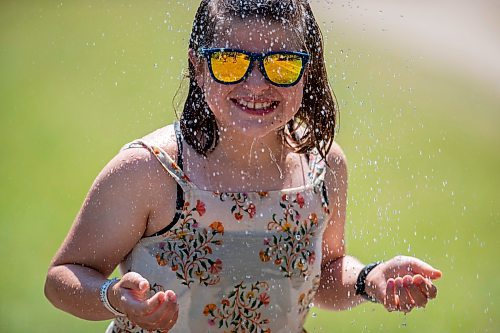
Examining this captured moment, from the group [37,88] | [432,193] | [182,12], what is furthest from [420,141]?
[37,88]

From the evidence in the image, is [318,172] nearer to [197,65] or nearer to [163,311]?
[197,65]

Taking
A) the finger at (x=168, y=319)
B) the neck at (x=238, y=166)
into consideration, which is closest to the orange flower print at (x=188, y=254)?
the neck at (x=238, y=166)

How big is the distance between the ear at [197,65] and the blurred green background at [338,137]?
1943 millimetres

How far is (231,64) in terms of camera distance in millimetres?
2686

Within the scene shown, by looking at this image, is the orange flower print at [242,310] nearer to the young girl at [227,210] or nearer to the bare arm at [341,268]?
the young girl at [227,210]

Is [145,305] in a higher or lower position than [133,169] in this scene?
lower

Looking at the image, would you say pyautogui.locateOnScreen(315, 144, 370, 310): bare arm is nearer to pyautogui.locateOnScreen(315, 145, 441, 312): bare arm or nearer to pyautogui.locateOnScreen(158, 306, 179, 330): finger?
pyautogui.locateOnScreen(315, 145, 441, 312): bare arm

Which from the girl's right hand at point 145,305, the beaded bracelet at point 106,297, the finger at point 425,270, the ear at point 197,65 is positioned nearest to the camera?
the girl's right hand at point 145,305

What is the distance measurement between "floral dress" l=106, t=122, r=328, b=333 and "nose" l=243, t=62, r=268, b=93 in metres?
0.28

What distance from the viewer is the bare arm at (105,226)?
106 inches

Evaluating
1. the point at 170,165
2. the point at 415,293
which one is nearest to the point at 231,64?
the point at 170,165

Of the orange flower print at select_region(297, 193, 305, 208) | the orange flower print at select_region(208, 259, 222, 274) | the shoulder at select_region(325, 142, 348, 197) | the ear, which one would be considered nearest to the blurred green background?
the shoulder at select_region(325, 142, 348, 197)

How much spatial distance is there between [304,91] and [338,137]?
3.62m

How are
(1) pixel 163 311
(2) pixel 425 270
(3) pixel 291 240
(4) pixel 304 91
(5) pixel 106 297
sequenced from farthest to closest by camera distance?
(4) pixel 304 91 < (3) pixel 291 240 < (2) pixel 425 270 < (5) pixel 106 297 < (1) pixel 163 311
